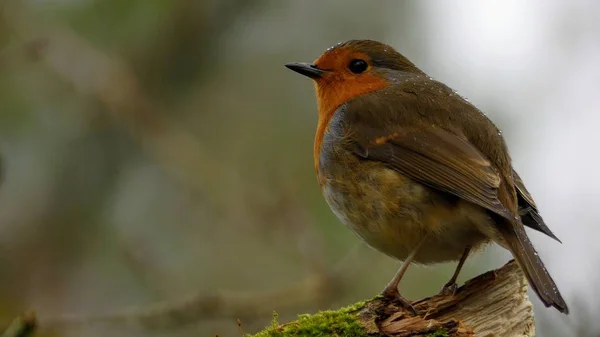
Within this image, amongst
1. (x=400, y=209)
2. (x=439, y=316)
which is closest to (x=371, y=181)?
(x=400, y=209)

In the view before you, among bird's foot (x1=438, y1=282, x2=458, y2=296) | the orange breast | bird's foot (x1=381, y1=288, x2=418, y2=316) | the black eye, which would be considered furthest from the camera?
the black eye

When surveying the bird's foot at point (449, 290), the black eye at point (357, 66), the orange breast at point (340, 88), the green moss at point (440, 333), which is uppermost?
the black eye at point (357, 66)

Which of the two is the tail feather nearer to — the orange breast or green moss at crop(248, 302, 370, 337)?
green moss at crop(248, 302, 370, 337)

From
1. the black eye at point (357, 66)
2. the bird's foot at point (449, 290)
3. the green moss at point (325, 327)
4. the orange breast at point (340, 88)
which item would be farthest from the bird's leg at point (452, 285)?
the black eye at point (357, 66)

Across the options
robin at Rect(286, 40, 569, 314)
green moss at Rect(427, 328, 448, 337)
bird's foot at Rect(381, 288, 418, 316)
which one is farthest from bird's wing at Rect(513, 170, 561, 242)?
green moss at Rect(427, 328, 448, 337)

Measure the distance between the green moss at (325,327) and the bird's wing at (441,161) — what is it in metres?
Answer: 0.77

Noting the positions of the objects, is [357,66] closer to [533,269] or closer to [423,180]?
[423,180]

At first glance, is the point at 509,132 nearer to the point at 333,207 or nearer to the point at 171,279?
the point at 171,279

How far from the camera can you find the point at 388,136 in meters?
4.00

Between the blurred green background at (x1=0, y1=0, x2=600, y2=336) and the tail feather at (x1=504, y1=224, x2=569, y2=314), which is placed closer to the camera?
the tail feather at (x1=504, y1=224, x2=569, y2=314)

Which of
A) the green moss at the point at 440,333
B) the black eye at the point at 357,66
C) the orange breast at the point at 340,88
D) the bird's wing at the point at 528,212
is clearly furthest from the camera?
the black eye at the point at 357,66

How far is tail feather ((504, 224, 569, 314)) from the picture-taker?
313cm

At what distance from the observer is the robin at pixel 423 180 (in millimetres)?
3570

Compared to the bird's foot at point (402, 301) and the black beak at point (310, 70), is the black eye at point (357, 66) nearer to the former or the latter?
the black beak at point (310, 70)
